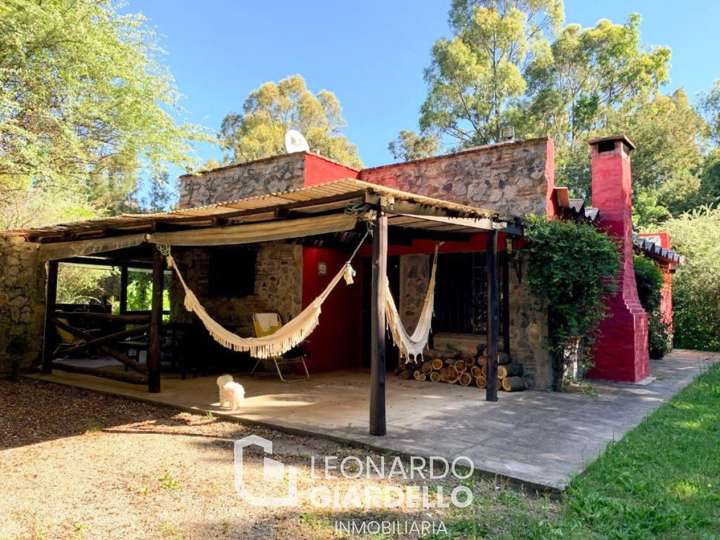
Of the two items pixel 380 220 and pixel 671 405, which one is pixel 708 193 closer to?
pixel 671 405

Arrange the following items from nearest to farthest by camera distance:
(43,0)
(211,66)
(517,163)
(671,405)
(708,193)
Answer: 1. (671,405)
2. (43,0)
3. (517,163)
4. (211,66)
5. (708,193)

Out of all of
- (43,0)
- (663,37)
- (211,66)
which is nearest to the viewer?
(43,0)

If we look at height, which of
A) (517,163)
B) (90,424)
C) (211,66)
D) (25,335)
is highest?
(211,66)

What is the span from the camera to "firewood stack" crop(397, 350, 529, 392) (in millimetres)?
6051

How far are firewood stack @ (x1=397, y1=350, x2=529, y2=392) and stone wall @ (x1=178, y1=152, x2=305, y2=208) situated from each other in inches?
134

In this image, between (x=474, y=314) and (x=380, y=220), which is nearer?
(x=380, y=220)

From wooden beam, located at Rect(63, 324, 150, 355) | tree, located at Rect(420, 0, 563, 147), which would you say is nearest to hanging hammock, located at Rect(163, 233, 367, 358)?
wooden beam, located at Rect(63, 324, 150, 355)

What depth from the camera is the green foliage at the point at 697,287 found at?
1125 cm

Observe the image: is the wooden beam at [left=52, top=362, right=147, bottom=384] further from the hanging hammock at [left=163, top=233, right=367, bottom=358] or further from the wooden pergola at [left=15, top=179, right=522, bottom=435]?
the hanging hammock at [left=163, top=233, right=367, bottom=358]

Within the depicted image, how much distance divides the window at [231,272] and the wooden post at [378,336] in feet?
13.8

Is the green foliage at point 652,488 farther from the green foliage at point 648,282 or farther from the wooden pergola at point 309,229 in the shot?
the green foliage at point 648,282

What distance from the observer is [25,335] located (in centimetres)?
701

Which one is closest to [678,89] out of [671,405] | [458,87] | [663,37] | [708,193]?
[663,37]

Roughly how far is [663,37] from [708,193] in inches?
270
